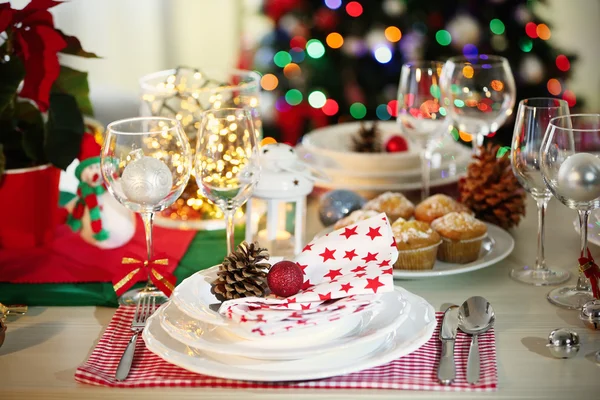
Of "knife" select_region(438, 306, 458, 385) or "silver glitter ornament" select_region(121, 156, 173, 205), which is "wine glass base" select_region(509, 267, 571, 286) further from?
"silver glitter ornament" select_region(121, 156, 173, 205)

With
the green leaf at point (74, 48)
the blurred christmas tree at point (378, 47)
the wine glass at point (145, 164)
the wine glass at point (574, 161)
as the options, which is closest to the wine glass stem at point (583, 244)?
the wine glass at point (574, 161)

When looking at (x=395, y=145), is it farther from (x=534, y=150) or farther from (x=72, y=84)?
(x=72, y=84)

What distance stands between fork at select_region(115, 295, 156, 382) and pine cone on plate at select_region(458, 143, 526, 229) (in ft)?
2.02

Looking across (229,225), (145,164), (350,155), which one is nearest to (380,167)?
(350,155)

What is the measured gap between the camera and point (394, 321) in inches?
33.7

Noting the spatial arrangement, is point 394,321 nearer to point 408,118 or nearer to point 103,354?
point 103,354

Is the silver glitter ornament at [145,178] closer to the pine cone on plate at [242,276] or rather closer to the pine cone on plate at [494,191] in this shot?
the pine cone on plate at [242,276]

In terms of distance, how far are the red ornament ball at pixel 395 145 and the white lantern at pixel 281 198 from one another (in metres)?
0.45

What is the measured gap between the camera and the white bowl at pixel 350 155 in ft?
5.19

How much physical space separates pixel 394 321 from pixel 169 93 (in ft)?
2.17

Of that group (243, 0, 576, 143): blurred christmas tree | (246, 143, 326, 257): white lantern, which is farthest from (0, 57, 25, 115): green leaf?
(243, 0, 576, 143): blurred christmas tree

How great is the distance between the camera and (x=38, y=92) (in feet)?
3.96

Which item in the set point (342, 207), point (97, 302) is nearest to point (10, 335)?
point (97, 302)

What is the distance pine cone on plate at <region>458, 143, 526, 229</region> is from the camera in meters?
1.36
